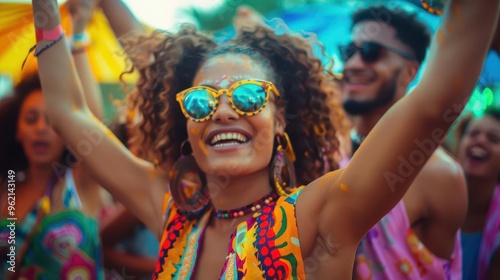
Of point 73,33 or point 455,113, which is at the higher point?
point 455,113

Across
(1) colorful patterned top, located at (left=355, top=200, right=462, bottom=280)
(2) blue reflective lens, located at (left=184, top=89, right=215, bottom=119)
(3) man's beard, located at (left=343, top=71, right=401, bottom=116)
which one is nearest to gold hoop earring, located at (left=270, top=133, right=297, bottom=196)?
(2) blue reflective lens, located at (left=184, top=89, right=215, bottom=119)

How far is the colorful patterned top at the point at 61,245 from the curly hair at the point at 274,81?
872 millimetres

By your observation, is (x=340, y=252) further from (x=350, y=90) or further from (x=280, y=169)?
(x=350, y=90)

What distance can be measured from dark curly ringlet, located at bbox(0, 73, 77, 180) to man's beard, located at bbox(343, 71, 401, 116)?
150cm

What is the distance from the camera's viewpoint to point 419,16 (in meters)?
3.82

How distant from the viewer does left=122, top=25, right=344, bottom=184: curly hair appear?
8.64ft

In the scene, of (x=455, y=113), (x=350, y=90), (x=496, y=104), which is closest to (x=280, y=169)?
(x=455, y=113)

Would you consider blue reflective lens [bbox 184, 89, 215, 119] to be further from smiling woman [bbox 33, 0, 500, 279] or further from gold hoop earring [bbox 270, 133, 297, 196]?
gold hoop earring [bbox 270, 133, 297, 196]

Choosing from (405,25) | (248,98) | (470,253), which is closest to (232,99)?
(248,98)

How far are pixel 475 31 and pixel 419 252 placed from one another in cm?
165

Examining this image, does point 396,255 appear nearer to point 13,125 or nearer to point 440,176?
point 440,176

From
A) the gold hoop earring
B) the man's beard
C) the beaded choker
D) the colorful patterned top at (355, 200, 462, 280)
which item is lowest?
the colorful patterned top at (355, 200, 462, 280)

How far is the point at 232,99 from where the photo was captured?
231 centimetres

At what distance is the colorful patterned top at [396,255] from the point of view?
2.96m
